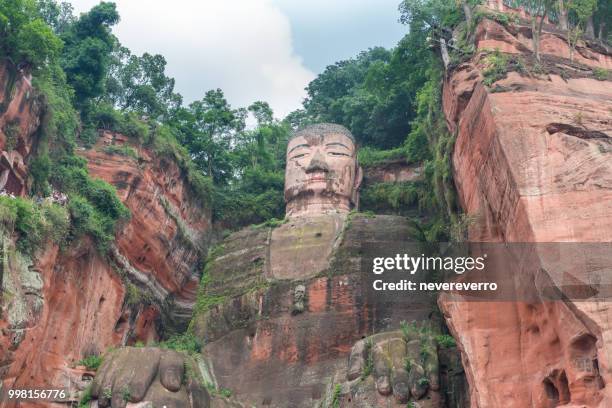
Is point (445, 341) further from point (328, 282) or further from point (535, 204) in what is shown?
point (535, 204)

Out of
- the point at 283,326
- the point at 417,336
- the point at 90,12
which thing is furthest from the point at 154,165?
the point at 417,336

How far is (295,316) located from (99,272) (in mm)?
4909

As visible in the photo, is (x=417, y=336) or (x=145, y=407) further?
(x=417, y=336)

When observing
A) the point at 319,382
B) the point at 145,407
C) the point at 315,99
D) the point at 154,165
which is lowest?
the point at 145,407

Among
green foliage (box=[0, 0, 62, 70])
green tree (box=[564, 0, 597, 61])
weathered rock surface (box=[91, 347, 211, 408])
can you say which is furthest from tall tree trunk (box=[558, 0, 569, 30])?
green foliage (box=[0, 0, 62, 70])

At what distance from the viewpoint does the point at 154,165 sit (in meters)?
24.2

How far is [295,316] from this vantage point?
20828 mm

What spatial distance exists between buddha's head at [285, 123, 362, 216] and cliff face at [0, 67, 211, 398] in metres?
3.29

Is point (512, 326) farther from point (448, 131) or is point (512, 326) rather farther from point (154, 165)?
point (154, 165)

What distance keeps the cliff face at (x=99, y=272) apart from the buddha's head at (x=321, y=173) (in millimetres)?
3289

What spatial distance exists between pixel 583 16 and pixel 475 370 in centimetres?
844

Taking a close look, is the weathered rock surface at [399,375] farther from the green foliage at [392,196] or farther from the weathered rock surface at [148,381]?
the green foliage at [392,196]

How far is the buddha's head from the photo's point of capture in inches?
998

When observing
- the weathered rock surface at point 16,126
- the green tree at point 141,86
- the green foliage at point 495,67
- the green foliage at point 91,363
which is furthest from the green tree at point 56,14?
the green foliage at point 495,67
